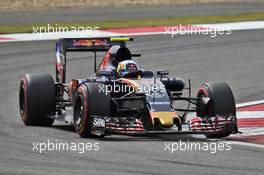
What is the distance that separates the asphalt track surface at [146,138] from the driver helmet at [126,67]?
4.23 ft

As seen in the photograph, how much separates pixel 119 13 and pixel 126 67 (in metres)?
21.8

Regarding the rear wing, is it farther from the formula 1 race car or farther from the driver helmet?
the driver helmet

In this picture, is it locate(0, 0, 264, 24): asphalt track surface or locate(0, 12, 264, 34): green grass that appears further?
locate(0, 0, 264, 24): asphalt track surface

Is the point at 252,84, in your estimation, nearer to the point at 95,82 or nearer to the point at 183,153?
the point at 95,82

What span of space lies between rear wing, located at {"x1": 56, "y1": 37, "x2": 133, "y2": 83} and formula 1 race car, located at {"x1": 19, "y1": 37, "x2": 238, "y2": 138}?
53 cm

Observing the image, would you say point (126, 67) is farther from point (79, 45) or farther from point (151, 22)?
point (151, 22)

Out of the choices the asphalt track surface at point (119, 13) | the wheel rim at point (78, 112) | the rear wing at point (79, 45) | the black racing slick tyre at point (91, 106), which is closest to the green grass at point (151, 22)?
the asphalt track surface at point (119, 13)

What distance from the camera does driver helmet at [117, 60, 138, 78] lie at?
1543 cm

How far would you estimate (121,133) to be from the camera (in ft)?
46.0

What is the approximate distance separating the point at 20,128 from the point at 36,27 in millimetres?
16427

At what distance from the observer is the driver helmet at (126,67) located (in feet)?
50.6

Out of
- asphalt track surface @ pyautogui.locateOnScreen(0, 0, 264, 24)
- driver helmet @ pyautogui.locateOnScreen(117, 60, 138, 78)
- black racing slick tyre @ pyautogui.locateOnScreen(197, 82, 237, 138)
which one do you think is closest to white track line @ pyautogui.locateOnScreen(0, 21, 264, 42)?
asphalt track surface @ pyautogui.locateOnScreen(0, 0, 264, 24)

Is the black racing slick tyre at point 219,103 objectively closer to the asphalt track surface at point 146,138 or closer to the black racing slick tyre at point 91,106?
the asphalt track surface at point 146,138

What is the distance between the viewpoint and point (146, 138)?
1442cm
